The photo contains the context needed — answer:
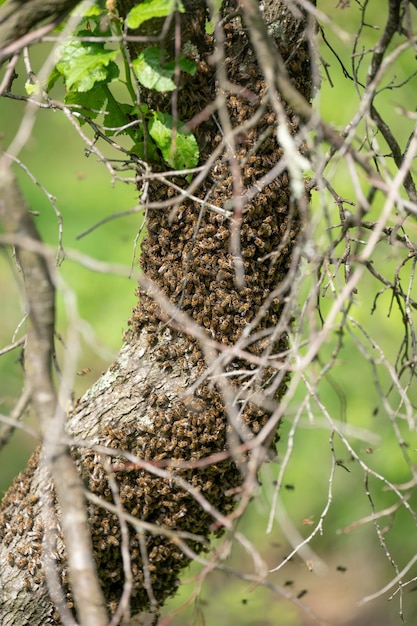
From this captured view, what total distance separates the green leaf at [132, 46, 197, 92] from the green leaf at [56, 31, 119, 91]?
0.26 feet

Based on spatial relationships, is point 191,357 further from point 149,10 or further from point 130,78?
point 149,10

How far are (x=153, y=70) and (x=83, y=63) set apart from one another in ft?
0.70

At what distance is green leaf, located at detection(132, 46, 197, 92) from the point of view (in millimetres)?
2055

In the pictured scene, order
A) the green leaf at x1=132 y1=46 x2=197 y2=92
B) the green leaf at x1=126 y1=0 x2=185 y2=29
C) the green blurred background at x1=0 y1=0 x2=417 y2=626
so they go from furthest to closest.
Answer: the green blurred background at x1=0 y1=0 x2=417 y2=626 < the green leaf at x1=132 y1=46 x2=197 y2=92 < the green leaf at x1=126 y1=0 x2=185 y2=29

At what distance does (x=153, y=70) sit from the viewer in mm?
2061

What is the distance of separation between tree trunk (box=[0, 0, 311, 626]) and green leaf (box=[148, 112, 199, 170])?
72 mm

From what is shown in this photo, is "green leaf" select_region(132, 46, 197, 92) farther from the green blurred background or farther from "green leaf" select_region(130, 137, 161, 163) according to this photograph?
the green blurred background

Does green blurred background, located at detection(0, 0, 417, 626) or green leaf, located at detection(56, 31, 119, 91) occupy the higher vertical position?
green blurred background, located at detection(0, 0, 417, 626)

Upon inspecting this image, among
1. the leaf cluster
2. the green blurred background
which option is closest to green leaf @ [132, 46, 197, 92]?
the leaf cluster

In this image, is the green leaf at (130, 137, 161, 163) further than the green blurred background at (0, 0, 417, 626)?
No

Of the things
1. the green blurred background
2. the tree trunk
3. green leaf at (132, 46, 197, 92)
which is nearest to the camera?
green leaf at (132, 46, 197, 92)

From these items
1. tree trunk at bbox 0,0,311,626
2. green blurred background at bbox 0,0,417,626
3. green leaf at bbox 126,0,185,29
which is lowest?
tree trunk at bbox 0,0,311,626

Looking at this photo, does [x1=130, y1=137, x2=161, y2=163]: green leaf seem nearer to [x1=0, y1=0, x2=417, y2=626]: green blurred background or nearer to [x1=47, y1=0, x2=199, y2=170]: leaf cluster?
[x1=47, y1=0, x2=199, y2=170]: leaf cluster

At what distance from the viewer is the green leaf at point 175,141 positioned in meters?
2.15
